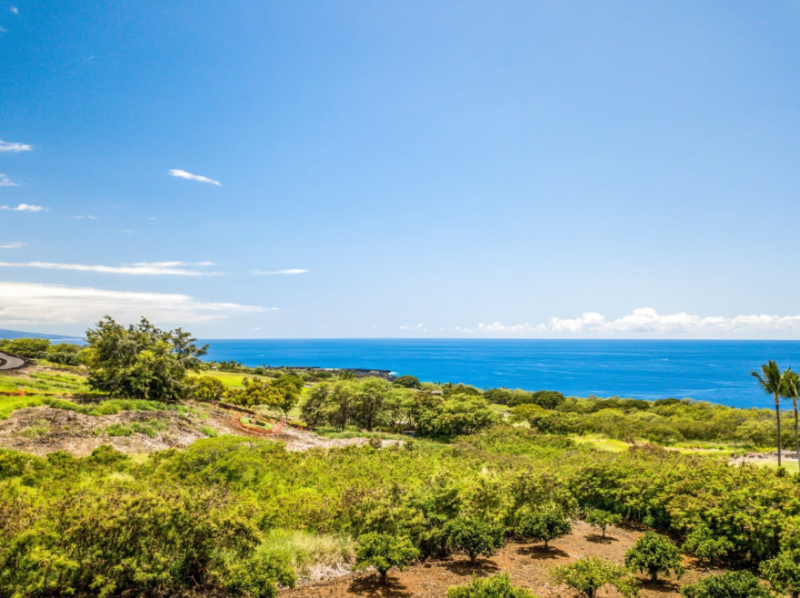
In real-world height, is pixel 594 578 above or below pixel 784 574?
above

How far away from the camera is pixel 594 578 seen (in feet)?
29.5

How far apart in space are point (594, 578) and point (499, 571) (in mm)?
3014

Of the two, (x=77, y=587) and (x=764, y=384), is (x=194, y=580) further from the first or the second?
(x=764, y=384)

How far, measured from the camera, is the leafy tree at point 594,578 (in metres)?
8.97

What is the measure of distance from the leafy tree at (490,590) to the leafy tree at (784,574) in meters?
5.98

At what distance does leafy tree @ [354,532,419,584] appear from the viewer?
9.76m

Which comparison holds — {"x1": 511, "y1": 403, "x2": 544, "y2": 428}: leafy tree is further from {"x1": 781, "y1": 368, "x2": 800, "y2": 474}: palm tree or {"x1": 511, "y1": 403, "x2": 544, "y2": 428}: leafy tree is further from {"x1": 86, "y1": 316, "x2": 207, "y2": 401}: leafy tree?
{"x1": 86, "y1": 316, "x2": 207, "y2": 401}: leafy tree

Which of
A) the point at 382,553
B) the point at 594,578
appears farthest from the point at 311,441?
the point at 594,578

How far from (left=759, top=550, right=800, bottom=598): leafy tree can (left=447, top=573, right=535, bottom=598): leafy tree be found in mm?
5979

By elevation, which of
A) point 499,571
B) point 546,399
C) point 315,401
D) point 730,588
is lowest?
point 546,399

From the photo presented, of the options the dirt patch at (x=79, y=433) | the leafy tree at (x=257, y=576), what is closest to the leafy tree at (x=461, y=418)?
the dirt patch at (x=79, y=433)

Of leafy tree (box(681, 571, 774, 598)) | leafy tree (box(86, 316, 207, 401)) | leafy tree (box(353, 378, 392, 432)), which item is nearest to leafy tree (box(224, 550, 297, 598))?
leafy tree (box(681, 571, 774, 598))

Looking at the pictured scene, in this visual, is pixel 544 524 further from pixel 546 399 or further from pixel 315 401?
pixel 546 399

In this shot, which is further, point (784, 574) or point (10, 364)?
point (10, 364)
